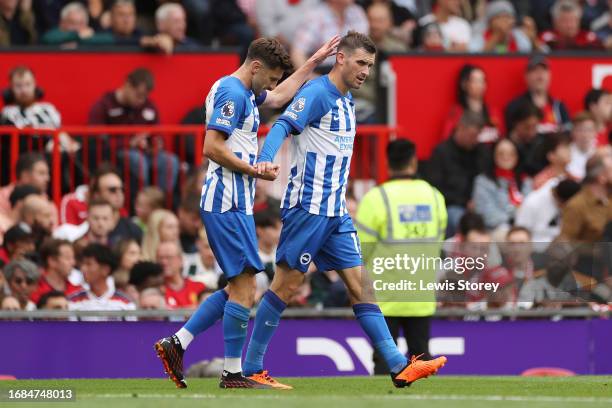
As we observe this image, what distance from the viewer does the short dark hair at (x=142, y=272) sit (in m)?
14.7

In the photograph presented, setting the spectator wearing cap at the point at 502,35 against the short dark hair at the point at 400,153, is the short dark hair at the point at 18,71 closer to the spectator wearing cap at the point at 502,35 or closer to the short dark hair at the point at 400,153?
the short dark hair at the point at 400,153

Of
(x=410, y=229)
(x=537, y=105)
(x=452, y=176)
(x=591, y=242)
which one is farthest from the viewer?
(x=537, y=105)

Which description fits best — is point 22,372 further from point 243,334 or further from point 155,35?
Answer: point 155,35

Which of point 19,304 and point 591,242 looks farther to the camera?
point 591,242

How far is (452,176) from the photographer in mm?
17500

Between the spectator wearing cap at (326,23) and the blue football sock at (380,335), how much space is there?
769 cm

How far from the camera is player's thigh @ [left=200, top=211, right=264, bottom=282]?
10.7 metres

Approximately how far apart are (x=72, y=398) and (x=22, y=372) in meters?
3.87

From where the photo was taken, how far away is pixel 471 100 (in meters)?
18.5

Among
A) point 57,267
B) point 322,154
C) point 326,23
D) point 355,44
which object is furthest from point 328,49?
point 326,23

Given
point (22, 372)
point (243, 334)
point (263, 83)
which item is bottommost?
point (22, 372)

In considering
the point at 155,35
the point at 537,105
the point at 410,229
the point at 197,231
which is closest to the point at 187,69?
the point at 155,35

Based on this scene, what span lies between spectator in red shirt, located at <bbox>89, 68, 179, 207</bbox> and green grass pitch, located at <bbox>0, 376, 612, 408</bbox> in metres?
4.23

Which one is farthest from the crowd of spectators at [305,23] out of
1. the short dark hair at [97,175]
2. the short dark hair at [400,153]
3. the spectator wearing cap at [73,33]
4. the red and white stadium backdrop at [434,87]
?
the short dark hair at [400,153]
